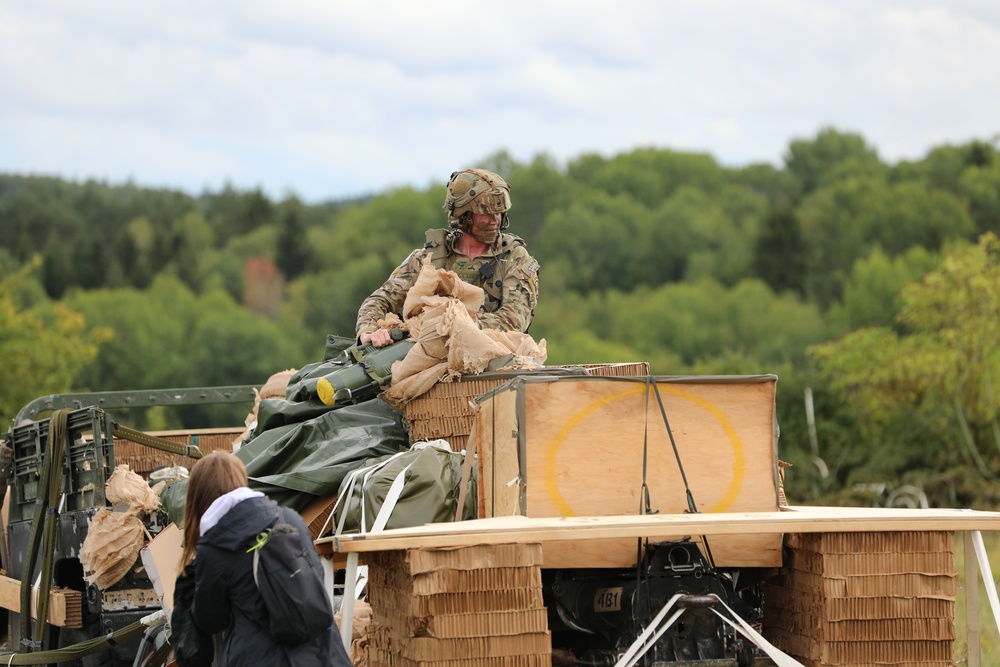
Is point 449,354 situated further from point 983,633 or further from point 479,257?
point 983,633

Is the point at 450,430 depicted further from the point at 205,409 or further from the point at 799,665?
the point at 205,409

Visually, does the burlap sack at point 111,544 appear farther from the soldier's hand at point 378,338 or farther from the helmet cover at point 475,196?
the helmet cover at point 475,196


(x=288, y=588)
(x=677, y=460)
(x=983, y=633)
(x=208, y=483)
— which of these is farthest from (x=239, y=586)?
(x=983, y=633)

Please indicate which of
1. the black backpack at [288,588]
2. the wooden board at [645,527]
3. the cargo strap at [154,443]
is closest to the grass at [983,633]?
the wooden board at [645,527]

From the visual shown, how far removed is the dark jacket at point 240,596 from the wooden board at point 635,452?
1.21 m

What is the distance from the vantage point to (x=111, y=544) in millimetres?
7859

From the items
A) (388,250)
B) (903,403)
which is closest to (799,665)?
(903,403)

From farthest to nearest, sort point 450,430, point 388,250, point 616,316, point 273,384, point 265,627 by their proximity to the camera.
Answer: point 388,250, point 616,316, point 273,384, point 450,430, point 265,627

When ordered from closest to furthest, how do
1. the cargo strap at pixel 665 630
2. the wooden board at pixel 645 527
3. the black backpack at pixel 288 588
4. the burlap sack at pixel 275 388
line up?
the black backpack at pixel 288 588 → the wooden board at pixel 645 527 → the cargo strap at pixel 665 630 → the burlap sack at pixel 275 388

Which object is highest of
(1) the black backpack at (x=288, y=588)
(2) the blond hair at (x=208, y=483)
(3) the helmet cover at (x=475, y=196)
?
(3) the helmet cover at (x=475, y=196)

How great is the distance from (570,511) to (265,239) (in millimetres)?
93592

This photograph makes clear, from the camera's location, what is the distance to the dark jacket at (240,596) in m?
→ 5.36

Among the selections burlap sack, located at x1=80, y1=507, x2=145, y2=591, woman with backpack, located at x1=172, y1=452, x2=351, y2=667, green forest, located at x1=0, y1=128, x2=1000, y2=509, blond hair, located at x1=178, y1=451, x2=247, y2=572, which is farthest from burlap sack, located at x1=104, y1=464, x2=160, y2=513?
green forest, located at x1=0, y1=128, x2=1000, y2=509

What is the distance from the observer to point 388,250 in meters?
96.8
